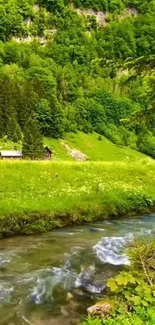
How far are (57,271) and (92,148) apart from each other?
13298 cm

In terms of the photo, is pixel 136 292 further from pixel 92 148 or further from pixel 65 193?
pixel 92 148

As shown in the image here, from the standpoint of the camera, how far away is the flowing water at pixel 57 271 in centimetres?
1585

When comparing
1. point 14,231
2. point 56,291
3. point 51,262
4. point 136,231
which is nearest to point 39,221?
point 14,231

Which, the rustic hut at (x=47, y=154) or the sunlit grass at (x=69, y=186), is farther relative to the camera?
the rustic hut at (x=47, y=154)

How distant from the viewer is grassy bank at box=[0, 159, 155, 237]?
3219 centimetres

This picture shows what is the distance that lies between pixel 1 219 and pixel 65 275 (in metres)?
11.5

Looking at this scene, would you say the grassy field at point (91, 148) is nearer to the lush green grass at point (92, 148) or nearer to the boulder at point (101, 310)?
the lush green grass at point (92, 148)

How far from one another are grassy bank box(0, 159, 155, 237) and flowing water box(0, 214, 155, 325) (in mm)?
2516

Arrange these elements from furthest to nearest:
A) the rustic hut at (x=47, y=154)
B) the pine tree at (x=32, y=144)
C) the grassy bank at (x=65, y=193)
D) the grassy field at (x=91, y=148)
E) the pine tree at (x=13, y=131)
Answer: the grassy field at (x=91, y=148) → the pine tree at (x=13, y=131) → the rustic hut at (x=47, y=154) → the pine tree at (x=32, y=144) → the grassy bank at (x=65, y=193)

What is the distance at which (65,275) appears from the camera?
2011cm

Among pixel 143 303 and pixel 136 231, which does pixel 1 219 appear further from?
pixel 143 303

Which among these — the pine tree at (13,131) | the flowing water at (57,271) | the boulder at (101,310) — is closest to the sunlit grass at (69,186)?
the flowing water at (57,271)

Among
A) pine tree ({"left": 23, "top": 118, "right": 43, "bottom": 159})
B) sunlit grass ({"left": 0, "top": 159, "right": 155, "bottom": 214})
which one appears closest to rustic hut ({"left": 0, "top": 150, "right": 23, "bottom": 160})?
pine tree ({"left": 23, "top": 118, "right": 43, "bottom": 159})

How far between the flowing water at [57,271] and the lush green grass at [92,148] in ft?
322
